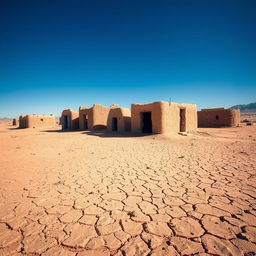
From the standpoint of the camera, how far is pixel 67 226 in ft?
6.64

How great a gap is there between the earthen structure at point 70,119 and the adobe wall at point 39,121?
5.92m

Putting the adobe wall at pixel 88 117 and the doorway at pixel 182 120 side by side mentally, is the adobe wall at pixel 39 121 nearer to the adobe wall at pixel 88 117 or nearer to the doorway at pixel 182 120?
the adobe wall at pixel 88 117

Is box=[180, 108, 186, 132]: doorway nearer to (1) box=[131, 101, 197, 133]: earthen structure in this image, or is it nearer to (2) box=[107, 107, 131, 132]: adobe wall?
(1) box=[131, 101, 197, 133]: earthen structure

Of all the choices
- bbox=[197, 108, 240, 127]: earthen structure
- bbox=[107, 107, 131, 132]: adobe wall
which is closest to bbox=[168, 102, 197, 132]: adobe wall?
bbox=[107, 107, 131, 132]: adobe wall

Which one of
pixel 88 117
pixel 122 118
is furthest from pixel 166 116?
pixel 88 117

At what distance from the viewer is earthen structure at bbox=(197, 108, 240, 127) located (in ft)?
56.3

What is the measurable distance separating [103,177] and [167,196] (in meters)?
1.53

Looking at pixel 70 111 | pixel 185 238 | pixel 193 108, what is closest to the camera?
pixel 185 238

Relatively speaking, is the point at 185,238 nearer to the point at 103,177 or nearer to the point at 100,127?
the point at 103,177

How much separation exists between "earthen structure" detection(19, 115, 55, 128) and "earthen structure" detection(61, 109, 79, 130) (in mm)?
5928

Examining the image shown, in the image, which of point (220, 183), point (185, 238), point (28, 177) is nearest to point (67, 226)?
point (185, 238)

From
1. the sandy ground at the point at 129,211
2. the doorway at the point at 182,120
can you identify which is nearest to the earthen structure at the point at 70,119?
the doorway at the point at 182,120

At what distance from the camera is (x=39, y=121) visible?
74.1 feet

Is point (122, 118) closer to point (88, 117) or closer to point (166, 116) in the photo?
point (166, 116)
